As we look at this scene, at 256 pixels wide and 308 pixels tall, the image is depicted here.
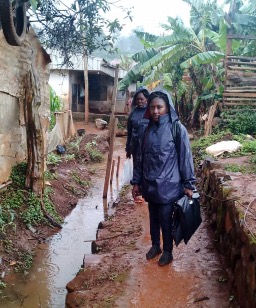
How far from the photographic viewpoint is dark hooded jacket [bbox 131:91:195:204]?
3.61 metres

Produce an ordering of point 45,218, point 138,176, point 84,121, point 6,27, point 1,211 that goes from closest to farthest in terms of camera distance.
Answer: point 138,176, point 6,27, point 1,211, point 45,218, point 84,121

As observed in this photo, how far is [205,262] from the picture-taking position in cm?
409

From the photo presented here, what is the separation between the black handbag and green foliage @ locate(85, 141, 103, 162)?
8.80 meters

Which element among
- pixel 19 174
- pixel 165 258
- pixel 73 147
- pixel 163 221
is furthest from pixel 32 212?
pixel 73 147

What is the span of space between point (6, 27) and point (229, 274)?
12.6 ft

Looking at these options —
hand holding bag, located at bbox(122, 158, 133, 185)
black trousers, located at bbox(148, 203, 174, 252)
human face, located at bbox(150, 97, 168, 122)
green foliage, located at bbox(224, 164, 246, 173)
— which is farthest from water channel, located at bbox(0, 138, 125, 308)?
green foliage, located at bbox(224, 164, 246, 173)

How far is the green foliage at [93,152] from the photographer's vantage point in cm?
1241

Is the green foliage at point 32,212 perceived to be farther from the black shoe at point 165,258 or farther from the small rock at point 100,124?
the small rock at point 100,124

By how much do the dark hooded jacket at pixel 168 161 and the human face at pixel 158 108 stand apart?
0.04m

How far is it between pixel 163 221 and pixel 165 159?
0.69 m

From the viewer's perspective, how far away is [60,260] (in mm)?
5707

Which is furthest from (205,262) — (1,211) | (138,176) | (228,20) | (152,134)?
(228,20)

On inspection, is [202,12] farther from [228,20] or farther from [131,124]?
[131,124]

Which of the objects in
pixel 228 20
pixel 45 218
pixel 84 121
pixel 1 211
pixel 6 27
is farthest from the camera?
pixel 84 121
